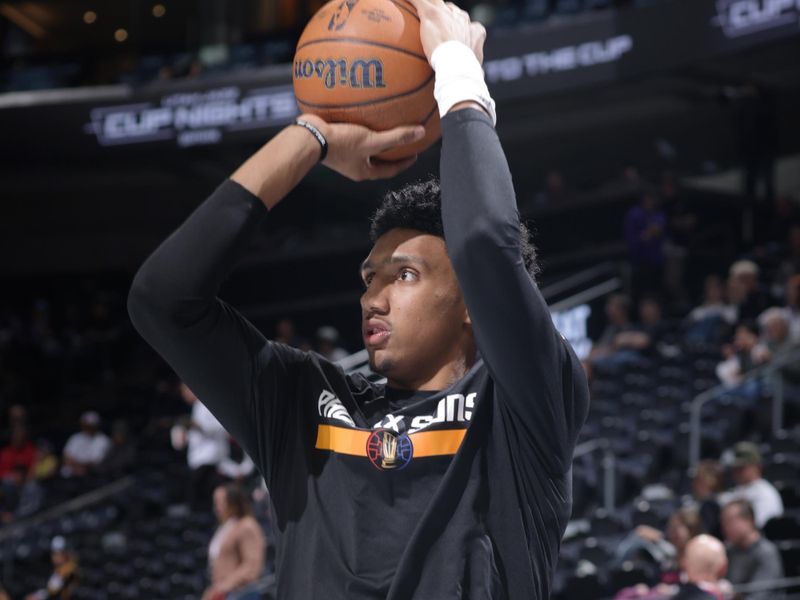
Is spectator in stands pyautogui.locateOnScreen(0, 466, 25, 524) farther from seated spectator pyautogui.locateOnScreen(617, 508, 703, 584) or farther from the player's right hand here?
the player's right hand

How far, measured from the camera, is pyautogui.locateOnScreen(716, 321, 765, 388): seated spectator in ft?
27.8

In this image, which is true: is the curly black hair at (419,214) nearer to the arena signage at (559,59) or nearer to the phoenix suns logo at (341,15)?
the phoenix suns logo at (341,15)

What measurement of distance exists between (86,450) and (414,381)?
10.2 meters

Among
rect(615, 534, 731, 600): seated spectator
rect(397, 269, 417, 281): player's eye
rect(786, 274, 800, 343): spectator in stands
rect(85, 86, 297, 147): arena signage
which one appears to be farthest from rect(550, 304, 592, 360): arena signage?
rect(397, 269, 417, 281): player's eye

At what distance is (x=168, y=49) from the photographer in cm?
1745

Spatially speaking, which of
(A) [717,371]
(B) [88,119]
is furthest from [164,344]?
(B) [88,119]

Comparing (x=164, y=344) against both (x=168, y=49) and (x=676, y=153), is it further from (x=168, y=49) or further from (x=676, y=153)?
(x=168, y=49)

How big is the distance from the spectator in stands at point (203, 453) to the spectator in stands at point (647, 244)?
4.44 m

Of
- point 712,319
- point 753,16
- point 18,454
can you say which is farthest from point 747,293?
point 18,454

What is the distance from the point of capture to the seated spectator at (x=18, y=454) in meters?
11.7

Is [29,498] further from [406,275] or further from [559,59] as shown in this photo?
[406,275]

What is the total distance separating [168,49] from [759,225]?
29.3 ft

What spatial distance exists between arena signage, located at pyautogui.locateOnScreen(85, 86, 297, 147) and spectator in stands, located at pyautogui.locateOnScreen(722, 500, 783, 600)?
8718 millimetres

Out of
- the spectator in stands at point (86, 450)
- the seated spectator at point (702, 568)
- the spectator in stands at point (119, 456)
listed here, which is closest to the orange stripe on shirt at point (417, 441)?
the seated spectator at point (702, 568)
